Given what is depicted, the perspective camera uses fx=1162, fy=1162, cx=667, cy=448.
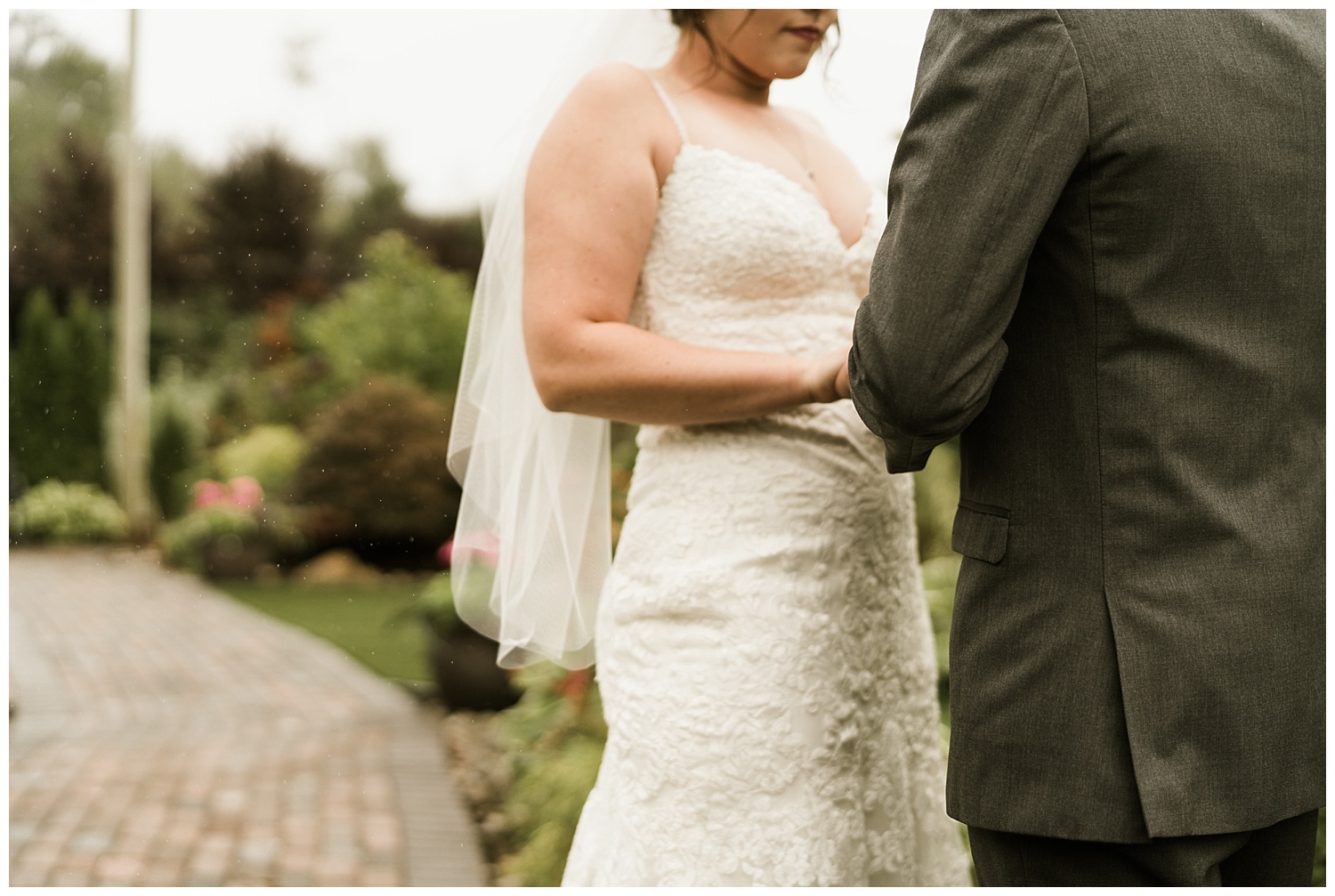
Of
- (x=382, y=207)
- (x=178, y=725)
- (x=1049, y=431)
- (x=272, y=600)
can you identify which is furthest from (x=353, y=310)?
(x=1049, y=431)

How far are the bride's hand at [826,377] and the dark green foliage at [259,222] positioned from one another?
15547 millimetres

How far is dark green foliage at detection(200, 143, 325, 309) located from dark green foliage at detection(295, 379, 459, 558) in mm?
6056

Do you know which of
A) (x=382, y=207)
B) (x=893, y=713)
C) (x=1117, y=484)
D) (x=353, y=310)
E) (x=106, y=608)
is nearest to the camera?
(x=1117, y=484)

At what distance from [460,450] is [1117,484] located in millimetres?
1293

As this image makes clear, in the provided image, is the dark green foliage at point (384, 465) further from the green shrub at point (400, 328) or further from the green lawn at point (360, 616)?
the green shrub at point (400, 328)

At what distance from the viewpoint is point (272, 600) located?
983cm

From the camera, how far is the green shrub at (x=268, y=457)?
1204cm

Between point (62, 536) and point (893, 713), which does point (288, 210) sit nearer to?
point (62, 536)

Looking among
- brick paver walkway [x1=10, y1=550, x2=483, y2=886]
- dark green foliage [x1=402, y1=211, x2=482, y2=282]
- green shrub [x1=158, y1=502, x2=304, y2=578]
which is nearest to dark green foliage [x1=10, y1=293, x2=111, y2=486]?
green shrub [x1=158, y1=502, x2=304, y2=578]

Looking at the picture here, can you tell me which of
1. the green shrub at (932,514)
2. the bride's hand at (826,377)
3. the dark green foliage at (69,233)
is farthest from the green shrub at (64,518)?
the bride's hand at (826,377)

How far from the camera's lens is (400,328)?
12461 mm

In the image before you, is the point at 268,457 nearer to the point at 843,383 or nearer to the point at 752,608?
the point at 752,608

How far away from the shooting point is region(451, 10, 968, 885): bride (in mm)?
1816

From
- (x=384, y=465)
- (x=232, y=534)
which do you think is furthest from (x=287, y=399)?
(x=384, y=465)
